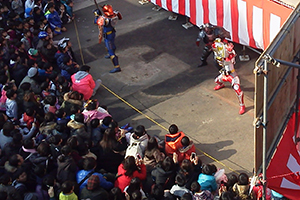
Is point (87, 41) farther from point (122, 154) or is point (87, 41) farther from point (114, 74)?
point (122, 154)

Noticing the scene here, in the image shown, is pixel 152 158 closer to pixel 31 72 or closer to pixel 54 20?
pixel 31 72

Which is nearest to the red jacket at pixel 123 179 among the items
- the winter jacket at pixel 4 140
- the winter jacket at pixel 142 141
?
the winter jacket at pixel 142 141

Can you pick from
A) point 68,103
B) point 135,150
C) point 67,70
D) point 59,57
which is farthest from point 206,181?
point 59,57

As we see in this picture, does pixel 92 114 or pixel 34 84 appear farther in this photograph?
pixel 34 84

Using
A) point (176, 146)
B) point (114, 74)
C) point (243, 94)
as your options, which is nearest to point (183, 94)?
point (243, 94)

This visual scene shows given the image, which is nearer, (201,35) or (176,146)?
(176,146)

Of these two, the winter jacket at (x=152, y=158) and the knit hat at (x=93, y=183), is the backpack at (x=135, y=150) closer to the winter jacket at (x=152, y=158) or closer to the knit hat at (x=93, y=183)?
the winter jacket at (x=152, y=158)

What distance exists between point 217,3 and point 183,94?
2.47 metres

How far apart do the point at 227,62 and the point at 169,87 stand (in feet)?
5.72

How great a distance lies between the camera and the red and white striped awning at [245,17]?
9141mm

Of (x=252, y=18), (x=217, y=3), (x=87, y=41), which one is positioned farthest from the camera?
(x=87, y=41)

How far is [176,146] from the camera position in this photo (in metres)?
7.40

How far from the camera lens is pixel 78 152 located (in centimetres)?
730

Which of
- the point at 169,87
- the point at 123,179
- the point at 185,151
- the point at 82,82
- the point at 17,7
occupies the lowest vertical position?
the point at 169,87
